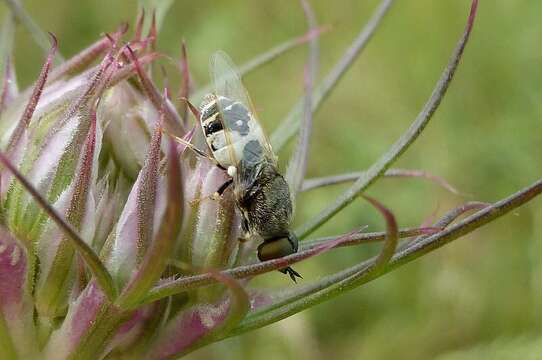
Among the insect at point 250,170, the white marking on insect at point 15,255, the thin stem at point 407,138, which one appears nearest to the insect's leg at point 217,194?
the insect at point 250,170

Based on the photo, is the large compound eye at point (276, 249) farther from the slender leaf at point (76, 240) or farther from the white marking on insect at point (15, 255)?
the white marking on insect at point (15, 255)

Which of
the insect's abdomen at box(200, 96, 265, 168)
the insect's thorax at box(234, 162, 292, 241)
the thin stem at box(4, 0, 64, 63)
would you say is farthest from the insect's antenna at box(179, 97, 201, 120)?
the thin stem at box(4, 0, 64, 63)

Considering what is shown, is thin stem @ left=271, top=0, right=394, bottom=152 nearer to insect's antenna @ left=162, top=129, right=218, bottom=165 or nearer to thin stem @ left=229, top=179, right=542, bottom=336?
insect's antenna @ left=162, top=129, right=218, bottom=165

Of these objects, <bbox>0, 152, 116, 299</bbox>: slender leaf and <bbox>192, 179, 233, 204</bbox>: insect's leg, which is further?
<bbox>192, 179, 233, 204</bbox>: insect's leg

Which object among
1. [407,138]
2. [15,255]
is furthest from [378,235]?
[15,255]

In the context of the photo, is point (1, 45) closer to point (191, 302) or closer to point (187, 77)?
point (187, 77)
